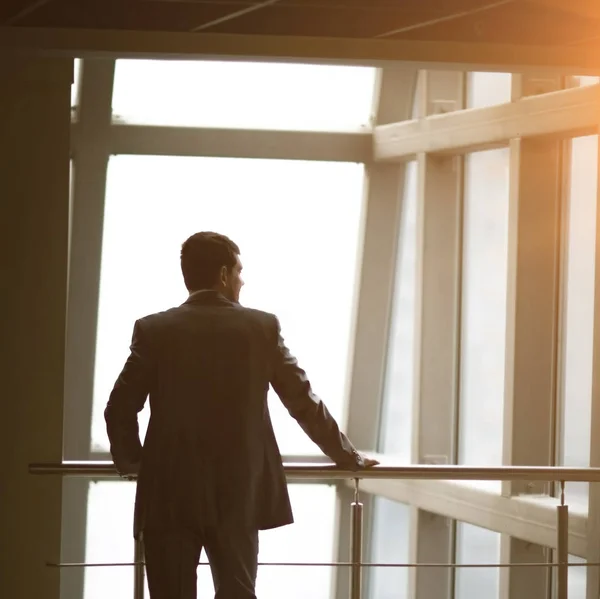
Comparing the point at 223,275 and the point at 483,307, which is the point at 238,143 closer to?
the point at 483,307

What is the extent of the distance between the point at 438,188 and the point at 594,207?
1600 millimetres

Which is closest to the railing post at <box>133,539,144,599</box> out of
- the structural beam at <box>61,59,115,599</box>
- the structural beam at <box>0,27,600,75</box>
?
the structural beam at <box>0,27,600,75</box>

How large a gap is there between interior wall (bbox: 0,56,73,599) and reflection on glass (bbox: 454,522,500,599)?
13.0 feet

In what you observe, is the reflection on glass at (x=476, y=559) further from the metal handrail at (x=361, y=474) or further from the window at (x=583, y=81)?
the metal handrail at (x=361, y=474)

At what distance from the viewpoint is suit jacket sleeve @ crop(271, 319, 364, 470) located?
3.46 meters

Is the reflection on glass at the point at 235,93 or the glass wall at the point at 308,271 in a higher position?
the reflection on glass at the point at 235,93

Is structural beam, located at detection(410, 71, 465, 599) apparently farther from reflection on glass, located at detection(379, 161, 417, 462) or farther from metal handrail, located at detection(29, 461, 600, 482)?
metal handrail, located at detection(29, 461, 600, 482)

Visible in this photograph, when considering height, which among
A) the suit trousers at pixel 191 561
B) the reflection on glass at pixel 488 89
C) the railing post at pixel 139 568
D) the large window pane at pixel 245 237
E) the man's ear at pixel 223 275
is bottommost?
the railing post at pixel 139 568

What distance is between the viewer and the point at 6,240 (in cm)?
454

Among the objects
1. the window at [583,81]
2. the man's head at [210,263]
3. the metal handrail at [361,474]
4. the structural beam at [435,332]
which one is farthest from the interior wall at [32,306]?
the structural beam at [435,332]

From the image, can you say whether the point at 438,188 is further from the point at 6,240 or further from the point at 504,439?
the point at 6,240

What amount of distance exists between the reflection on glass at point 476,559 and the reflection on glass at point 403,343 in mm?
900

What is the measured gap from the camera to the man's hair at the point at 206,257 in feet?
11.0

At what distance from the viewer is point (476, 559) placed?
8102mm
